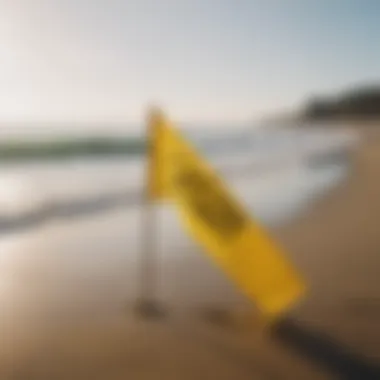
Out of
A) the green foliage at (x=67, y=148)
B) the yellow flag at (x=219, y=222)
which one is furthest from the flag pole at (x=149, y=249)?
the green foliage at (x=67, y=148)

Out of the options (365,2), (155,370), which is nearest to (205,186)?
(155,370)

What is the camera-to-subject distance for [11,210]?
2.28 metres

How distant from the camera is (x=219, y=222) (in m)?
1.46

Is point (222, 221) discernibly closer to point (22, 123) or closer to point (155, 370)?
point (155, 370)

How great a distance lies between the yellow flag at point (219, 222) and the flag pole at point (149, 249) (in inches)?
0.4

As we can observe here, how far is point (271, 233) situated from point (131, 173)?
0.46 metres

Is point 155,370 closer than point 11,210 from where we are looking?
Yes

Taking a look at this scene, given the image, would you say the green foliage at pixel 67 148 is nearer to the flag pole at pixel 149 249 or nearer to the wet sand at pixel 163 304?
the flag pole at pixel 149 249

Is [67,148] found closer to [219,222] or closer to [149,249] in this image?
[149,249]

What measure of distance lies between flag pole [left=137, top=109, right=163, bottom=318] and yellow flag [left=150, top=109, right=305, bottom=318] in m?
0.01

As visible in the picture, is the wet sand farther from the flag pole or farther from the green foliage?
the green foliage

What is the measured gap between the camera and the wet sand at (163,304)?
1337mm

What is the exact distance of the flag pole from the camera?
151cm

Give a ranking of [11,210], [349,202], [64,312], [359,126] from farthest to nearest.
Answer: [349,202] < [11,210] < [359,126] < [64,312]
